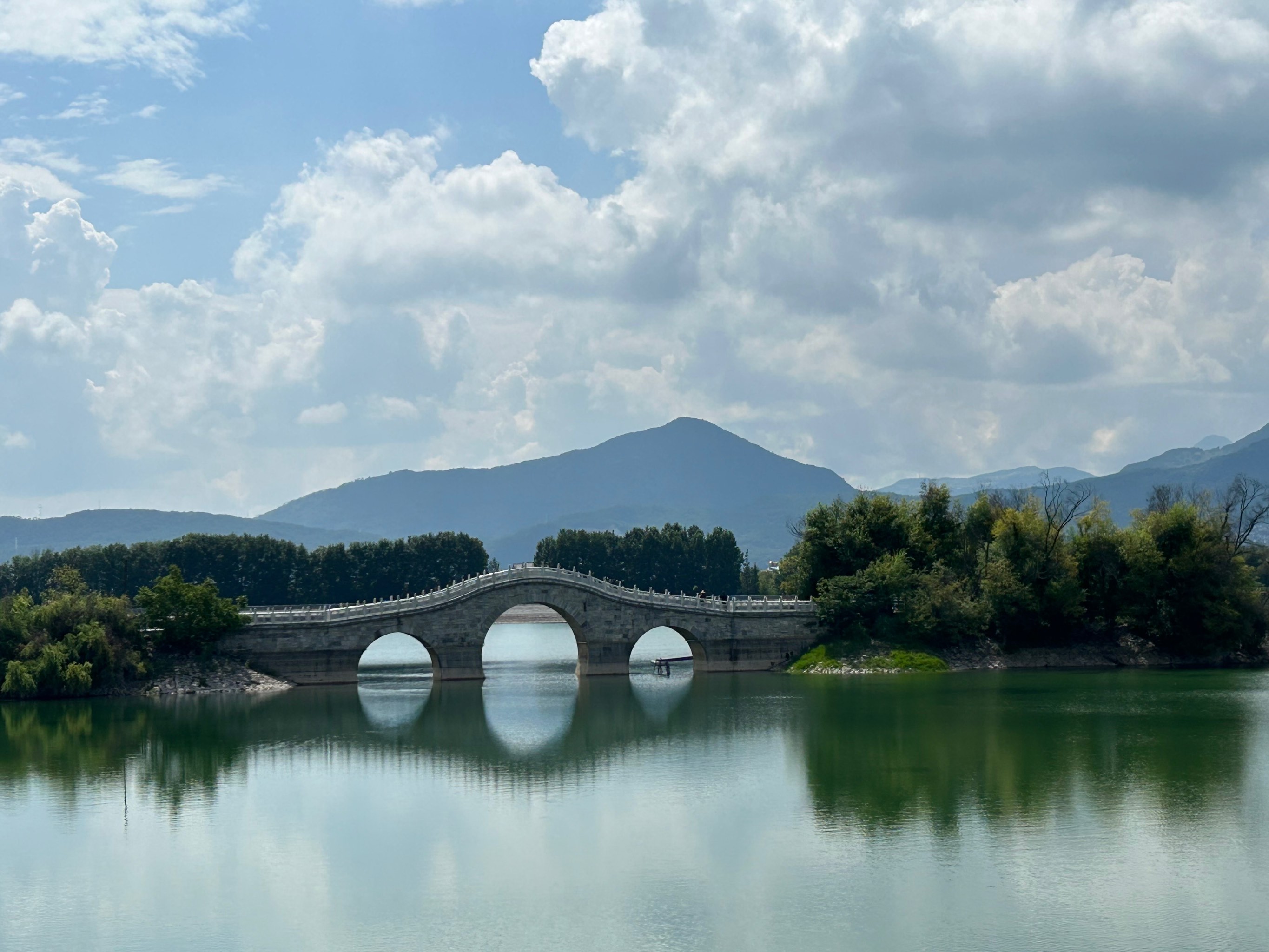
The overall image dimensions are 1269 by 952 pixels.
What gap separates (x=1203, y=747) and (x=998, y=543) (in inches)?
1187

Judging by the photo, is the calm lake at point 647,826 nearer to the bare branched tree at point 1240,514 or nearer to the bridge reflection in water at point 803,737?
the bridge reflection in water at point 803,737

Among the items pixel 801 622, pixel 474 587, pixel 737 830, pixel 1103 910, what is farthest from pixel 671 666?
pixel 1103 910

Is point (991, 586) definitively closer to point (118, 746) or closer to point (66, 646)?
point (118, 746)

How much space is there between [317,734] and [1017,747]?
24290 millimetres

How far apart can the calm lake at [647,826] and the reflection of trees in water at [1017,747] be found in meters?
0.17

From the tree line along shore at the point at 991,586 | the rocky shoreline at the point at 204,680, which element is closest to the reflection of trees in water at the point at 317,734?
the rocky shoreline at the point at 204,680

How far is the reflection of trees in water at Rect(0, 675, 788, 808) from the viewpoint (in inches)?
1591

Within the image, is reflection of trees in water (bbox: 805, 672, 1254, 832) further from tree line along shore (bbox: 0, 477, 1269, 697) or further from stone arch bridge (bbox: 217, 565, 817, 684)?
stone arch bridge (bbox: 217, 565, 817, 684)

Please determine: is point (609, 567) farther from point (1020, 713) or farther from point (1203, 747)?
point (1203, 747)

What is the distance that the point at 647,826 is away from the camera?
104ft

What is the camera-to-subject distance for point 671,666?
3280 inches

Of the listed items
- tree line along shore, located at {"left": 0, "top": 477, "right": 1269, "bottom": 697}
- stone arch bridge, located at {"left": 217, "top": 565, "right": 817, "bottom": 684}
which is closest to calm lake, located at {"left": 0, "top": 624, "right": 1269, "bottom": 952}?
stone arch bridge, located at {"left": 217, "top": 565, "right": 817, "bottom": 684}

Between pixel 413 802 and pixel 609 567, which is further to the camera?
pixel 609 567

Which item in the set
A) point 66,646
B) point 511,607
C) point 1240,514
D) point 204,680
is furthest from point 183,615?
point 1240,514
